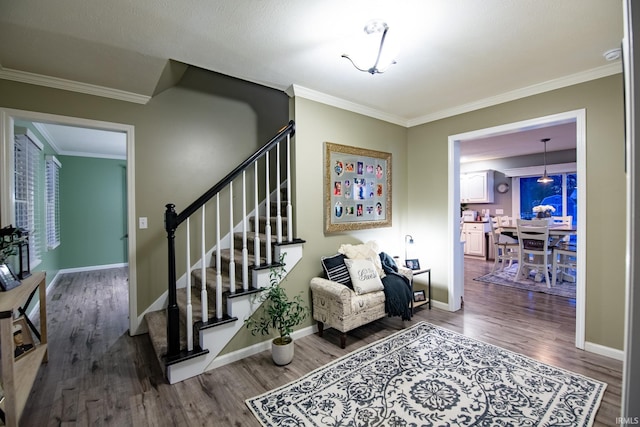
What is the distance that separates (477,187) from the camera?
777cm

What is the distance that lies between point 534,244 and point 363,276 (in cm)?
374

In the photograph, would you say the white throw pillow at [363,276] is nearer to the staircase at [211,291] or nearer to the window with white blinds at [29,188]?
the staircase at [211,291]

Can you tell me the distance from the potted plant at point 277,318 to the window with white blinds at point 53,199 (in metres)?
4.30

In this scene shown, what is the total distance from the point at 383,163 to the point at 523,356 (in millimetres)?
2441

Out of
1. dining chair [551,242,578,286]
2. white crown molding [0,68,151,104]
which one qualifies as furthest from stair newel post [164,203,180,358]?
dining chair [551,242,578,286]

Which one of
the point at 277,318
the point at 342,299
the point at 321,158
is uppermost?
the point at 321,158

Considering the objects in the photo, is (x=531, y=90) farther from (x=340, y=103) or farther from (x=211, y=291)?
(x=211, y=291)

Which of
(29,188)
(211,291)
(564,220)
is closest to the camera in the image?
(211,291)

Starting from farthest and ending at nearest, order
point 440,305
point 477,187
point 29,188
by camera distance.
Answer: point 477,187, point 440,305, point 29,188

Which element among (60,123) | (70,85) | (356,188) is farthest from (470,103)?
(60,123)

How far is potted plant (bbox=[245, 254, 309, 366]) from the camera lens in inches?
95.6

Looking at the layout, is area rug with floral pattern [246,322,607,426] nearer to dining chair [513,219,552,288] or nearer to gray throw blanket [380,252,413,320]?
gray throw blanket [380,252,413,320]

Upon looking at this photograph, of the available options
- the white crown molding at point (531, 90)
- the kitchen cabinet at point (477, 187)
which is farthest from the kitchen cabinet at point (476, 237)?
the white crown molding at point (531, 90)

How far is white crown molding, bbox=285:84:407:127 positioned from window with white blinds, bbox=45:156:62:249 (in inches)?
184
